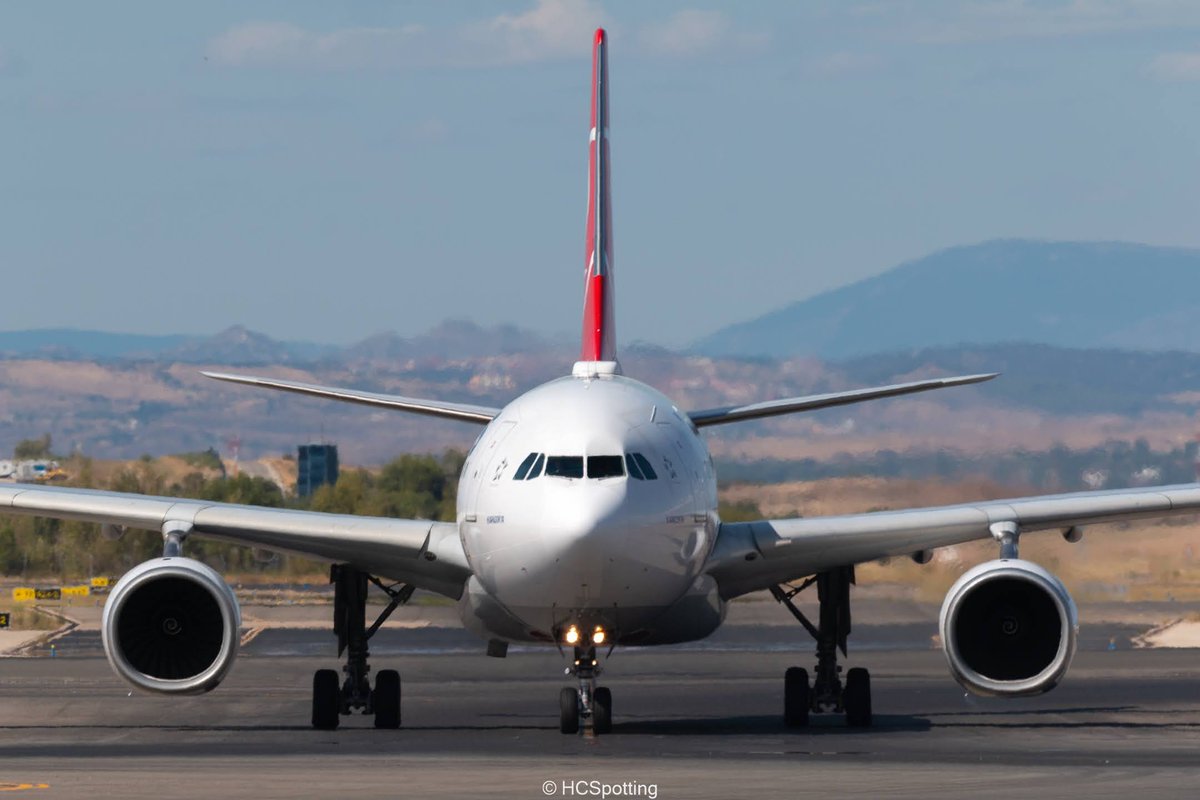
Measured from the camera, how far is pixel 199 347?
128 meters

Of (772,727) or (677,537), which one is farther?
(772,727)

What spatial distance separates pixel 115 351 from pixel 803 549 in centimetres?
14924

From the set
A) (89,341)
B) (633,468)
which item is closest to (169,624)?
(633,468)

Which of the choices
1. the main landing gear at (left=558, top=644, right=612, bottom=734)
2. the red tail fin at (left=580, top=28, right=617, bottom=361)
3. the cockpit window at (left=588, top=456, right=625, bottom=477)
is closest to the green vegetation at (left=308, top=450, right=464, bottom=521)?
the red tail fin at (left=580, top=28, right=617, bottom=361)

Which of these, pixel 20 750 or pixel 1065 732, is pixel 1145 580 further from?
pixel 20 750

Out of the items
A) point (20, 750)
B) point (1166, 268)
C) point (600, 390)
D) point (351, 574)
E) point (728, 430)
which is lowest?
point (20, 750)

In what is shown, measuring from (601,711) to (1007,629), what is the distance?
398 cm

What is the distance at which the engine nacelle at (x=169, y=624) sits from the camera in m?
21.1

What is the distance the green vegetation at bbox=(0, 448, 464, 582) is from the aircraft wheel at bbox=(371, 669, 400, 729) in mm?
24862

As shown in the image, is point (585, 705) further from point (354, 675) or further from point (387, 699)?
point (354, 675)

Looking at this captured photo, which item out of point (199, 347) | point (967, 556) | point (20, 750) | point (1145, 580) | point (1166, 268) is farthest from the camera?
point (199, 347)

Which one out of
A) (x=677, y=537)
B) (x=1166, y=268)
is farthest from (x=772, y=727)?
(x=1166, y=268)

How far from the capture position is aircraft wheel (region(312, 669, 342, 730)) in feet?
76.2

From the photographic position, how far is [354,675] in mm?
24031
